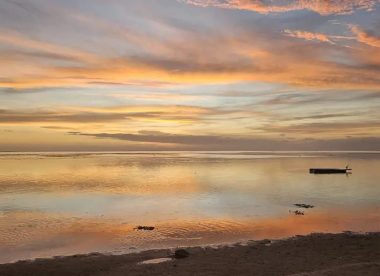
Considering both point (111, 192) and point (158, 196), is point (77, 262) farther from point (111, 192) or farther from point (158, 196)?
point (111, 192)

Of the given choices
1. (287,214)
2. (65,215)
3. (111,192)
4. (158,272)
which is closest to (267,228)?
(287,214)

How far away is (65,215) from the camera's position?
38969 mm

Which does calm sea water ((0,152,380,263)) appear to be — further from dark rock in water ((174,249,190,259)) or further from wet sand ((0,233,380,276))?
dark rock in water ((174,249,190,259))

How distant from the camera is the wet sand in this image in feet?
62.9

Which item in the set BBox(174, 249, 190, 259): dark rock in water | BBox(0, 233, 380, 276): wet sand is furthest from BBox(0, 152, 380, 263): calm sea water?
BBox(174, 249, 190, 259): dark rock in water

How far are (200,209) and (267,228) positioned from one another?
1168 cm

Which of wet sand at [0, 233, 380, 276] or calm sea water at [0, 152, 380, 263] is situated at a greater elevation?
wet sand at [0, 233, 380, 276]

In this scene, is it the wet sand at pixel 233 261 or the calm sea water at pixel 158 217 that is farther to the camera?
the calm sea water at pixel 158 217

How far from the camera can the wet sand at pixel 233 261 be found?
19.2 meters

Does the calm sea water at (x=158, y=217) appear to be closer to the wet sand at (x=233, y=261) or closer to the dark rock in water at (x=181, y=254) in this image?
the wet sand at (x=233, y=261)

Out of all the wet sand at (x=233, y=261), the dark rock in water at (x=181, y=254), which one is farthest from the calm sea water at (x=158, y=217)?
the dark rock in water at (x=181, y=254)

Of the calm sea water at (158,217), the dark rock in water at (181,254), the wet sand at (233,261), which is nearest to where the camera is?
the wet sand at (233,261)

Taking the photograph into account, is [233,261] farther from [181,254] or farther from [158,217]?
[158,217]

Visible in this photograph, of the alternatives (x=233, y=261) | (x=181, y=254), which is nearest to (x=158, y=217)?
(x=181, y=254)
